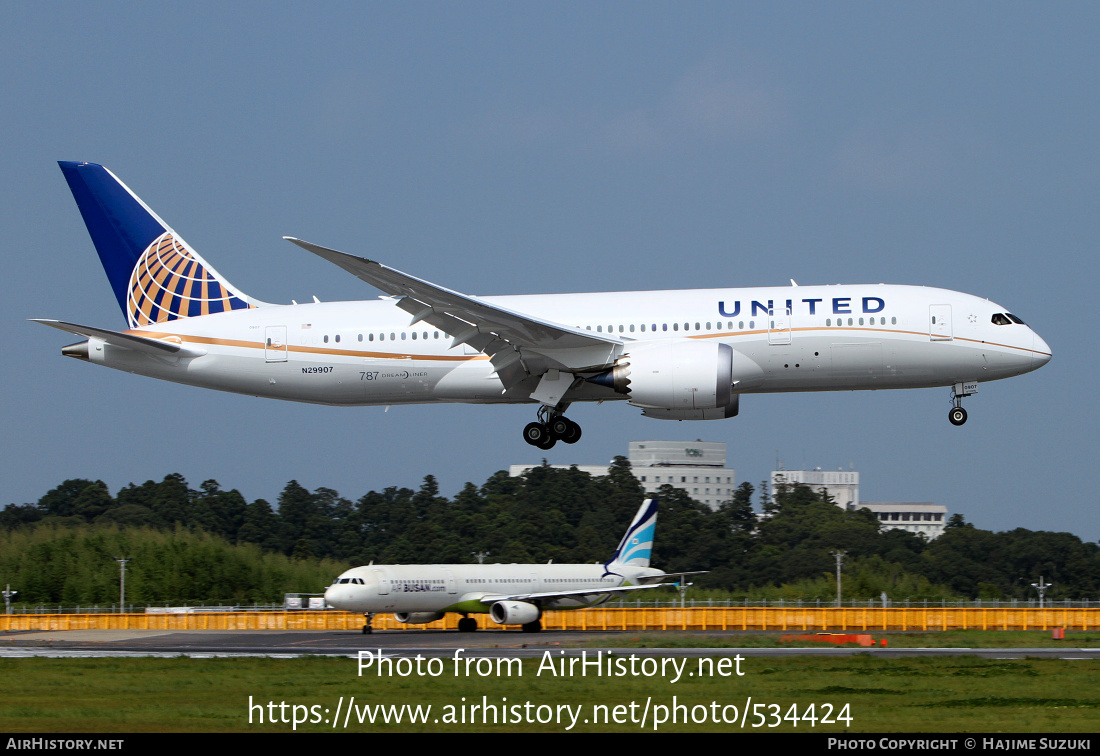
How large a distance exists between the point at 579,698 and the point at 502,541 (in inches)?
3502

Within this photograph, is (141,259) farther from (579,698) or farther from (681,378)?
(579,698)

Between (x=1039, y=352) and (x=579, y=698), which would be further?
(x=1039, y=352)

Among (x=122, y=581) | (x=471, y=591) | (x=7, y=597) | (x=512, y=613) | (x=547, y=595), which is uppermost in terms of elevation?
(x=471, y=591)

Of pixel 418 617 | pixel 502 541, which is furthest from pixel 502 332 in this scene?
pixel 502 541

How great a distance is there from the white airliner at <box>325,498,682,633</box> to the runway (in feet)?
3.68

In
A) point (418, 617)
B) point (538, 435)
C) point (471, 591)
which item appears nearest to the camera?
point (538, 435)

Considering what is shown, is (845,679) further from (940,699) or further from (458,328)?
(458,328)

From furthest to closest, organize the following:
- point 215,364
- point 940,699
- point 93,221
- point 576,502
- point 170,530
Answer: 1. point 576,502
2. point 170,530
3. point 93,221
4. point 215,364
5. point 940,699

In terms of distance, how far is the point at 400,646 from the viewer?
41.2 metres

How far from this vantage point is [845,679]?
93.6 feet

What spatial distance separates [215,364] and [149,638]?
18.5 meters

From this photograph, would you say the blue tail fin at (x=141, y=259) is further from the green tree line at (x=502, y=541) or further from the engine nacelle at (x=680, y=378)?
the green tree line at (x=502, y=541)

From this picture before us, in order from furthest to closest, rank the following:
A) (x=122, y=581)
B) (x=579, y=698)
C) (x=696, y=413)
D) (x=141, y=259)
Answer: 1. (x=122, y=581)
2. (x=141, y=259)
3. (x=696, y=413)
4. (x=579, y=698)
